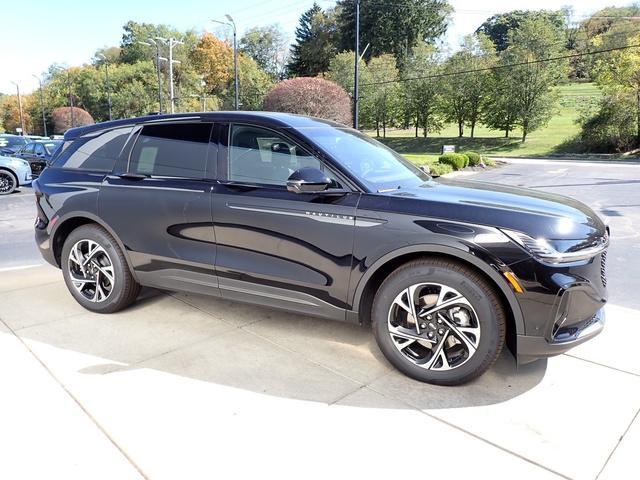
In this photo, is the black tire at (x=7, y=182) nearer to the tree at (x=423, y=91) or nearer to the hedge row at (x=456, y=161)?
the hedge row at (x=456, y=161)

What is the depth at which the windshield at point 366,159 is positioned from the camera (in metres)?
3.33

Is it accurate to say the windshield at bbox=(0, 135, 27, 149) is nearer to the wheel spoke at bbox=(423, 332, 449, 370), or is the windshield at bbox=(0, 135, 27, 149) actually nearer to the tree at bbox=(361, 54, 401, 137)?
the wheel spoke at bbox=(423, 332, 449, 370)

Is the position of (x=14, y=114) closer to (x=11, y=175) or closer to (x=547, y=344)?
(x=11, y=175)

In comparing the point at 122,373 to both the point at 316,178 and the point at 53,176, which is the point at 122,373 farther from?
the point at 53,176

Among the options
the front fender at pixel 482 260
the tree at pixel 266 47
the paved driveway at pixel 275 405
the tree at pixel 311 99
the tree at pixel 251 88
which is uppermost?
the tree at pixel 266 47

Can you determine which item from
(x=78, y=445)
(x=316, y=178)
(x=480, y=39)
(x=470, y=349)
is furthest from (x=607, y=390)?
(x=480, y=39)

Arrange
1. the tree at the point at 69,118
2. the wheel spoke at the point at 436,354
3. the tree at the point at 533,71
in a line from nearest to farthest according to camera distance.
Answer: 1. the wheel spoke at the point at 436,354
2. the tree at the point at 533,71
3. the tree at the point at 69,118

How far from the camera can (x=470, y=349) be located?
291cm

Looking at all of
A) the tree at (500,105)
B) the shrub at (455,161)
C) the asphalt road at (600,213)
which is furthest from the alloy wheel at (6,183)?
the tree at (500,105)

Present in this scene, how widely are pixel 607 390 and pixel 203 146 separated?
10.3 ft

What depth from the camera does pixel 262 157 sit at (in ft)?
11.6

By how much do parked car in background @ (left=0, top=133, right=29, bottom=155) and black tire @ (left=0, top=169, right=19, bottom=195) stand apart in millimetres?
5503

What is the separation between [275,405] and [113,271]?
2.03 metres

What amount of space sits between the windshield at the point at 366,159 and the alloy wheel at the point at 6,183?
12477 mm
